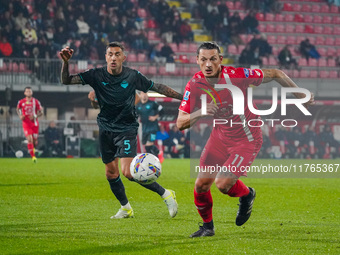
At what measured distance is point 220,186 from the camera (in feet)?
20.4

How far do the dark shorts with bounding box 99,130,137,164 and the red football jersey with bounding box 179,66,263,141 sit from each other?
157 centimetres

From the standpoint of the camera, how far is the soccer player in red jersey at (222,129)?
607 centimetres

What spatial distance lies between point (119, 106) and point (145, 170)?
1.05 meters

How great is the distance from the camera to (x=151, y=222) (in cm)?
719

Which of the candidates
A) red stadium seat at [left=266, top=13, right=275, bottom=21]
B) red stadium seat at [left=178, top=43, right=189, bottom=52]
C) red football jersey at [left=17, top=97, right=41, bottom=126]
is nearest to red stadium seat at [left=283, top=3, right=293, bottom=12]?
red stadium seat at [left=266, top=13, right=275, bottom=21]

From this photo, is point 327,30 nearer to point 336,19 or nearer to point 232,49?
point 336,19

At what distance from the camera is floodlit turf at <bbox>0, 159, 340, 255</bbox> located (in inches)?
216

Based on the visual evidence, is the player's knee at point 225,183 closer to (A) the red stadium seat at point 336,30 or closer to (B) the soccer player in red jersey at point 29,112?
(B) the soccer player in red jersey at point 29,112

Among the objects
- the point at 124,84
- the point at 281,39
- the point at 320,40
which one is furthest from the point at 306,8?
the point at 124,84

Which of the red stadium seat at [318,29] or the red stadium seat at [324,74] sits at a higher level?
the red stadium seat at [318,29]

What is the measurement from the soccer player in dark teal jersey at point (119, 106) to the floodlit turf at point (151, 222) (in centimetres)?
40

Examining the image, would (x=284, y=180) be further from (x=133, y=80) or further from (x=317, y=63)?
(x=317, y=63)

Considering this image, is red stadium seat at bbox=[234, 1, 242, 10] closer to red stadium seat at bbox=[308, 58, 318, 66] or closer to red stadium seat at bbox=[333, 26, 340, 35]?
red stadium seat at bbox=[308, 58, 318, 66]

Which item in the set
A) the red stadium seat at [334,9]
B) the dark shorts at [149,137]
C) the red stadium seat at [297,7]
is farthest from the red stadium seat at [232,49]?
the dark shorts at [149,137]
